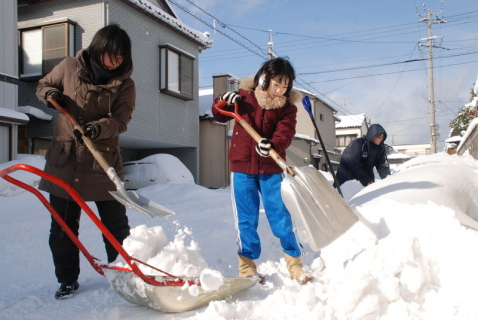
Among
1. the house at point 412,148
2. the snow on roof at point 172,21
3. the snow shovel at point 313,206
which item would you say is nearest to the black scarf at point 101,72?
the snow shovel at point 313,206

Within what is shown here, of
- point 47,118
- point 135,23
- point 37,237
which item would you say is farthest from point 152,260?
point 135,23

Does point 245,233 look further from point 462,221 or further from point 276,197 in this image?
point 462,221

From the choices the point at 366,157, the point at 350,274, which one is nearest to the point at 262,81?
the point at 350,274

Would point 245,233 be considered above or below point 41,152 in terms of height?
below

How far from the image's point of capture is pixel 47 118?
8.98m

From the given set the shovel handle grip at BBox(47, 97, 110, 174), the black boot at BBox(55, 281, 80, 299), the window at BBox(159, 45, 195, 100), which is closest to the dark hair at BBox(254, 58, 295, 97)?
the shovel handle grip at BBox(47, 97, 110, 174)

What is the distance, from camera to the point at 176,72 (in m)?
11.6

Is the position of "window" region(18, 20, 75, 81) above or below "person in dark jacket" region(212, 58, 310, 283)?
above

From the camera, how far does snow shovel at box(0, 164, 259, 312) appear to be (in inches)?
73.4

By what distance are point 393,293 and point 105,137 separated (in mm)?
1833

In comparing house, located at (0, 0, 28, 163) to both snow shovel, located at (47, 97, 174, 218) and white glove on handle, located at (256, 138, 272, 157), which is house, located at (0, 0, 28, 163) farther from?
white glove on handle, located at (256, 138, 272, 157)

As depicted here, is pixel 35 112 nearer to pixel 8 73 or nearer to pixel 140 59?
pixel 8 73

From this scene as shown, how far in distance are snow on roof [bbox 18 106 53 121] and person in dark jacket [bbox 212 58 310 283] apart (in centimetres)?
738

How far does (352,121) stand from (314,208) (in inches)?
1380
